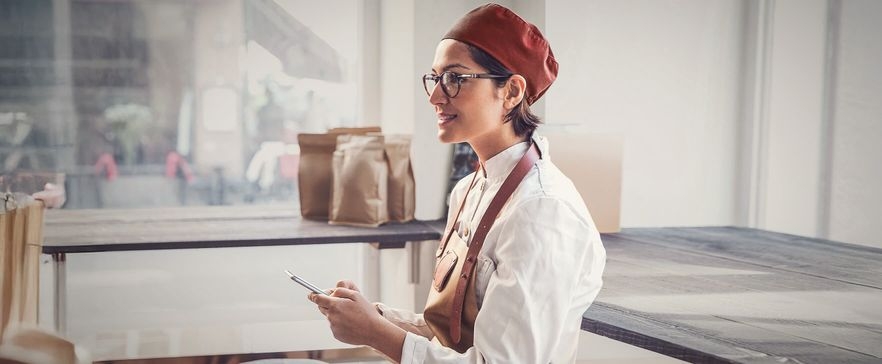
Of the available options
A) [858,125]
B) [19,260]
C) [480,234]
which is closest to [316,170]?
[19,260]

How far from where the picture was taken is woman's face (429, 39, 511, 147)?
130cm

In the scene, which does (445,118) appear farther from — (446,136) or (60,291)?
(60,291)

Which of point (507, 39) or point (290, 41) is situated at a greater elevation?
point (290, 41)

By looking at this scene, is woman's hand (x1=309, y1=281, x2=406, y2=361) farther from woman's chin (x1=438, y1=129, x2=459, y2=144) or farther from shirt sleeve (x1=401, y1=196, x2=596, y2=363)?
woman's chin (x1=438, y1=129, x2=459, y2=144)

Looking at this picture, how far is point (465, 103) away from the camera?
1.31m

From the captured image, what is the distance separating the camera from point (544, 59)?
1321 mm

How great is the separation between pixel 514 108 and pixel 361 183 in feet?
4.77

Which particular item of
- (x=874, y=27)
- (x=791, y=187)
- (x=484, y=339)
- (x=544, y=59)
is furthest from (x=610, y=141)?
(x=484, y=339)

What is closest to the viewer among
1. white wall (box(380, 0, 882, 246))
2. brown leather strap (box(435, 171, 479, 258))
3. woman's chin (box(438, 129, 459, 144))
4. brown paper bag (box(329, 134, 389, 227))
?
woman's chin (box(438, 129, 459, 144))

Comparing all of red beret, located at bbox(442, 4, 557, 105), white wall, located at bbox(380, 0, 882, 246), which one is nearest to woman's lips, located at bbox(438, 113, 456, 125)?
red beret, located at bbox(442, 4, 557, 105)

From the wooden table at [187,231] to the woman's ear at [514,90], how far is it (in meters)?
1.31

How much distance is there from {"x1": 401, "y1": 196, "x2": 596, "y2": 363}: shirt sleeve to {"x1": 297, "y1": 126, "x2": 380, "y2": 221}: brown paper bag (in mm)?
1735

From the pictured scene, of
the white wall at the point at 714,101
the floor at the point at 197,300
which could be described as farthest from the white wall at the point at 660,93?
the floor at the point at 197,300

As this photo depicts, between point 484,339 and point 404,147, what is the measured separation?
172cm
